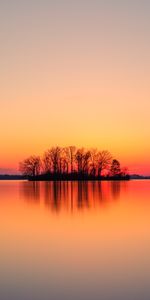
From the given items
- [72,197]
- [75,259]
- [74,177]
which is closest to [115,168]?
[74,177]

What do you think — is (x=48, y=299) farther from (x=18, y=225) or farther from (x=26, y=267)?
(x=18, y=225)

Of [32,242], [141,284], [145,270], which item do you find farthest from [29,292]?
[32,242]

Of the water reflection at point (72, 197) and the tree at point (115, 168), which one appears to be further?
the tree at point (115, 168)

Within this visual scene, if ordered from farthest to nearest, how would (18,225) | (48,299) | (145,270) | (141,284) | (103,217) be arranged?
(103,217)
(18,225)
(145,270)
(141,284)
(48,299)

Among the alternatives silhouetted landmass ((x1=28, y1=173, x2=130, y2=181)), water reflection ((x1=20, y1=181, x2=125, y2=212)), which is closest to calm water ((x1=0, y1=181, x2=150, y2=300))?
water reflection ((x1=20, y1=181, x2=125, y2=212))

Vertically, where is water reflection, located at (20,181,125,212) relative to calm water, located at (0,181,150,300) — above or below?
below

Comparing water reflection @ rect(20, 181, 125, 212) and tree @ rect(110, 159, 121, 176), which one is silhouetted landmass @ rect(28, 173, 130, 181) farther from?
water reflection @ rect(20, 181, 125, 212)

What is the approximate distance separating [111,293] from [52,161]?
104988 mm

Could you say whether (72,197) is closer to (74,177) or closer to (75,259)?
(75,259)

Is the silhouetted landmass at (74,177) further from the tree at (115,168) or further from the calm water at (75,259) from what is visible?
the calm water at (75,259)

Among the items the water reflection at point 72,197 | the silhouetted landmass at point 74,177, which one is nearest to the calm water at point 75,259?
the water reflection at point 72,197

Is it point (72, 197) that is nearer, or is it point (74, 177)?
point (72, 197)

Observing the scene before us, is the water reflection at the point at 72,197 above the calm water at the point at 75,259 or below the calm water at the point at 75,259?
below

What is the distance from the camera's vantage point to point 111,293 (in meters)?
6.86
